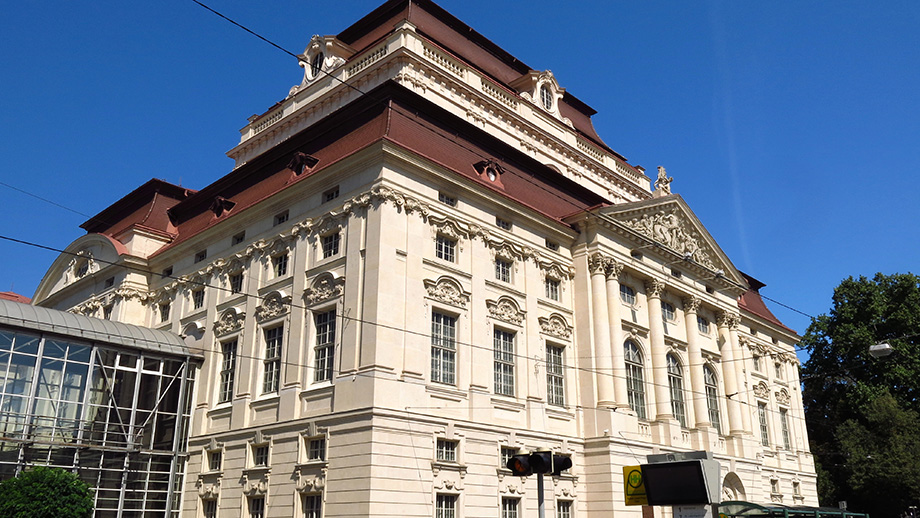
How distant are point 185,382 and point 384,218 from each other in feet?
43.8

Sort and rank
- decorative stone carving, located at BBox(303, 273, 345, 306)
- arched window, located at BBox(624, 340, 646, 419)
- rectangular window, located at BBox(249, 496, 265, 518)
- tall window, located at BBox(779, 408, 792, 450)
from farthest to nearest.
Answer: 1. tall window, located at BBox(779, 408, 792, 450)
2. arched window, located at BBox(624, 340, 646, 419)
3. decorative stone carving, located at BBox(303, 273, 345, 306)
4. rectangular window, located at BBox(249, 496, 265, 518)

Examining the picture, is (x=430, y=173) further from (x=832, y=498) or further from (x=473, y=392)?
(x=832, y=498)

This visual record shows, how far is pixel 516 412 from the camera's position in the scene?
3025 centimetres

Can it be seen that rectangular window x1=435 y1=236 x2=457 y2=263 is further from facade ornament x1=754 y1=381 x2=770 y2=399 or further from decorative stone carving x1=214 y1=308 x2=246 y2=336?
facade ornament x1=754 y1=381 x2=770 y2=399

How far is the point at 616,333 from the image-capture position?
3428cm

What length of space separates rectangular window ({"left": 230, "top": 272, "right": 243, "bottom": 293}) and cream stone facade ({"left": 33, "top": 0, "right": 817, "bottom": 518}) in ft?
0.31

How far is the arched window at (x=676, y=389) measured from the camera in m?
37.8

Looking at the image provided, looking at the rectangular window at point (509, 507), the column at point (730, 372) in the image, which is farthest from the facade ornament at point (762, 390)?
the rectangular window at point (509, 507)

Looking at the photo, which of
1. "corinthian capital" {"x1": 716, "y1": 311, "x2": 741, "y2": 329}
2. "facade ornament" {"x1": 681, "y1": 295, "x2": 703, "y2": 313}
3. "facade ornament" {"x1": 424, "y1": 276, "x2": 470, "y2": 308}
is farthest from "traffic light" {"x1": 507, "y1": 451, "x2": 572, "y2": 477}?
"corinthian capital" {"x1": 716, "y1": 311, "x2": 741, "y2": 329}

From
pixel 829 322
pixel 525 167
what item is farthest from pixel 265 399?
pixel 829 322

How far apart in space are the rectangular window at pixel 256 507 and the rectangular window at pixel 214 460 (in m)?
3.34

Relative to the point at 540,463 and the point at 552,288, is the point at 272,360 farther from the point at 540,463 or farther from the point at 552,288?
the point at 540,463

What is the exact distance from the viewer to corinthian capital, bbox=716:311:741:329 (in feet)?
143

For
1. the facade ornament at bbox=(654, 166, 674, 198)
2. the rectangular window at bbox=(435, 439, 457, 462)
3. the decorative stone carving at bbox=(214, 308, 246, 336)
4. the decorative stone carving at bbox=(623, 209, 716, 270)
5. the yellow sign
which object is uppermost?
the facade ornament at bbox=(654, 166, 674, 198)
